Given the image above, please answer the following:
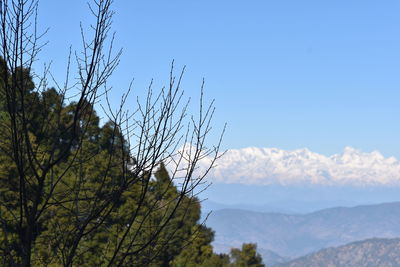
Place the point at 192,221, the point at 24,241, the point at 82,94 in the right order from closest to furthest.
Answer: the point at 24,241 < the point at 82,94 < the point at 192,221

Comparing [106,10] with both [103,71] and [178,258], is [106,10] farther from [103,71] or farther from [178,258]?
[178,258]

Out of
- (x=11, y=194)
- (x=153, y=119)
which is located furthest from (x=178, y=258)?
(x=153, y=119)

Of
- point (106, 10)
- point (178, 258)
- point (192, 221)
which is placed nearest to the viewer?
point (106, 10)

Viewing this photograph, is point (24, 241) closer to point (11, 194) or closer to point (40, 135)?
point (40, 135)

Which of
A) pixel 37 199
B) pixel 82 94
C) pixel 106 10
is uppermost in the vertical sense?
pixel 106 10

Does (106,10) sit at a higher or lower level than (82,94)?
higher

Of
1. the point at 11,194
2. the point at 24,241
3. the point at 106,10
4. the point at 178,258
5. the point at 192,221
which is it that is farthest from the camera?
the point at 192,221

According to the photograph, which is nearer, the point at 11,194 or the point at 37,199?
the point at 37,199

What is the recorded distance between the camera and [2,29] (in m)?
4.96

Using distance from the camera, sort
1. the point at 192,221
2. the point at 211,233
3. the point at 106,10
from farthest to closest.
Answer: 1. the point at 211,233
2. the point at 192,221
3. the point at 106,10

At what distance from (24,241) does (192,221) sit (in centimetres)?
4523

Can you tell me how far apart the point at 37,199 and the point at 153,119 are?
1649mm

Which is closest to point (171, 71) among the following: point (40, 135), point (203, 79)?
point (203, 79)

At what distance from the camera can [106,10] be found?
5.67 metres
